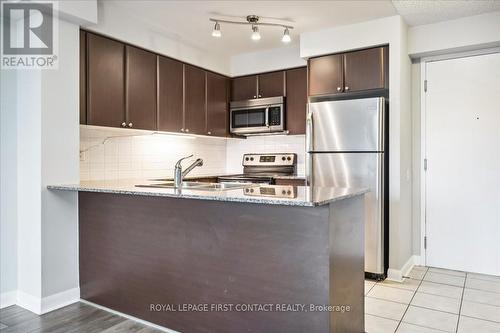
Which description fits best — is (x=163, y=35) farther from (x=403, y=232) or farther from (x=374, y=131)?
(x=403, y=232)

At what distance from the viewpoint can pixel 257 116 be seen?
4320mm

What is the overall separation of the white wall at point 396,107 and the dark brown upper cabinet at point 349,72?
0.22ft

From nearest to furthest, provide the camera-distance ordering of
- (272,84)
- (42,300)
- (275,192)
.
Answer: (275,192) < (42,300) < (272,84)

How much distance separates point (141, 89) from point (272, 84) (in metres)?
1.59

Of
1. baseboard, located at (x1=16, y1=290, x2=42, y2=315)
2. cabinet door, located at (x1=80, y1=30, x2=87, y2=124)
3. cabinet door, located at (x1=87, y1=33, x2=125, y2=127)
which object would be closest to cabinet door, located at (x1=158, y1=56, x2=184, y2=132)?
cabinet door, located at (x1=87, y1=33, x2=125, y2=127)

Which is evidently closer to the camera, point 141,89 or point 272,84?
point 141,89

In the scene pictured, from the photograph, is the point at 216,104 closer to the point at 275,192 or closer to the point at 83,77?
the point at 83,77

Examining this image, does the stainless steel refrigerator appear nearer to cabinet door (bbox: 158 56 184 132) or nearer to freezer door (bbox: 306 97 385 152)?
freezer door (bbox: 306 97 385 152)

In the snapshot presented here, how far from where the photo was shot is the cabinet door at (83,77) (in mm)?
2875

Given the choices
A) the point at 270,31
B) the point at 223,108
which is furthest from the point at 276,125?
the point at 270,31

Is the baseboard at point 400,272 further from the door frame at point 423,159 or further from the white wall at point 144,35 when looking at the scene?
the white wall at point 144,35

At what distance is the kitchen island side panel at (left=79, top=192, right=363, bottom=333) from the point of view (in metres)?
1.79

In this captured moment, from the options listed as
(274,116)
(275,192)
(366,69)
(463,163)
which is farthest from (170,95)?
(463,163)

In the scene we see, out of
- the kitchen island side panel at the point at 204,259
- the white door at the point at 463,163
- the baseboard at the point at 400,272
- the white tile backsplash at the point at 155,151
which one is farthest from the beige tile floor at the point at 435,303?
the white tile backsplash at the point at 155,151
